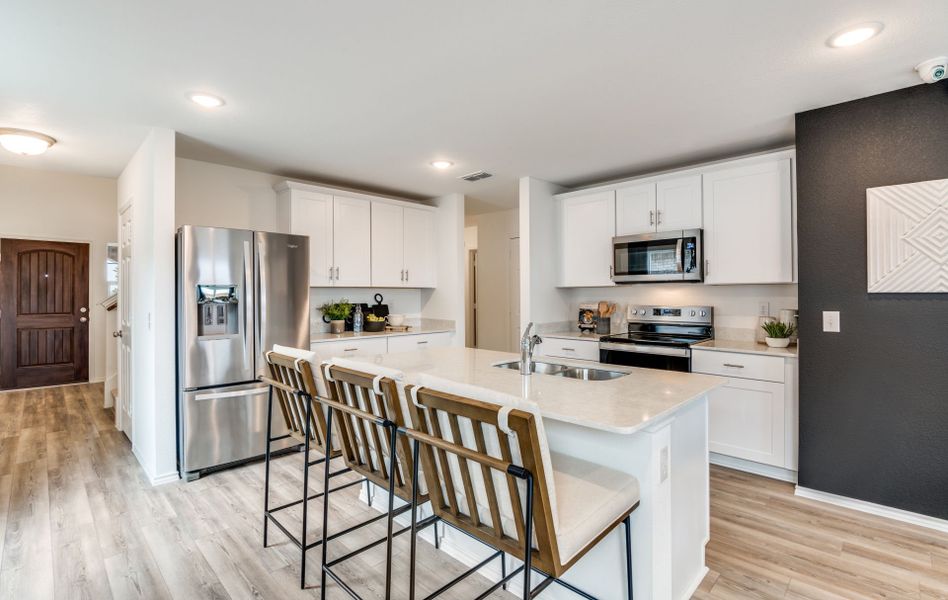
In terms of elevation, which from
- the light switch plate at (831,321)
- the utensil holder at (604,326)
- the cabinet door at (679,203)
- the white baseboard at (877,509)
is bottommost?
the white baseboard at (877,509)

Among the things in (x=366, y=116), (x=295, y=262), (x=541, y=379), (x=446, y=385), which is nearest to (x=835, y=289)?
(x=541, y=379)

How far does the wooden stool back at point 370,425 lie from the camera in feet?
5.07

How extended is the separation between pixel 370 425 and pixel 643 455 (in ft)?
3.23

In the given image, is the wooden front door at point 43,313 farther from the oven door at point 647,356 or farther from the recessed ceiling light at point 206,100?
the oven door at point 647,356

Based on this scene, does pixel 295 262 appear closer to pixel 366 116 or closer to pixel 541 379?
pixel 366 116

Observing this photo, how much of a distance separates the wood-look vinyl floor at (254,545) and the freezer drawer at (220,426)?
14 centimetres

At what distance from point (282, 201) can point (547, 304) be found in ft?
8.95

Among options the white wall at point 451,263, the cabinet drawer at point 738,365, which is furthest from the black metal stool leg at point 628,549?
the white wall at point 451,263

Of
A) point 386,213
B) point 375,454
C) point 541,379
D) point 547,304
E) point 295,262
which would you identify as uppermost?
point 386,213

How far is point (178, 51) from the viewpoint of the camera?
81.8 inches

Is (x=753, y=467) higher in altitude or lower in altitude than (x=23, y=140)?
lower

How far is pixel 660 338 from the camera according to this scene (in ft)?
12.5

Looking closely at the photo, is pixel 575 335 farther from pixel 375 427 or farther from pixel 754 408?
pixel 375 427

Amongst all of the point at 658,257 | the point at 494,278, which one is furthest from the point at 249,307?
the point at 494,278
